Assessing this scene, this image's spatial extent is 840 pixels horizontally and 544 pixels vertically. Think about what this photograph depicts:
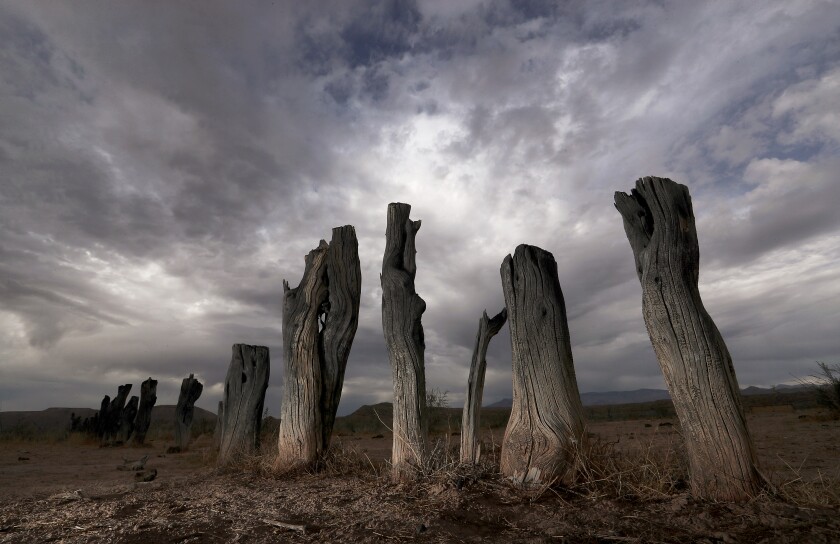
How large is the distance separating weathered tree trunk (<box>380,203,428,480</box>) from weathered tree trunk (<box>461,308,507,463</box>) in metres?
0.56

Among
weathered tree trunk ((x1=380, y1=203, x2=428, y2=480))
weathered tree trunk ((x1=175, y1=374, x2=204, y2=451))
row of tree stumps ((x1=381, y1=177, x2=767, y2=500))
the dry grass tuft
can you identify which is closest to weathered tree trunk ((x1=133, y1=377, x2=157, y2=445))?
weathered tree trunk ((x1=175, y1=374, x2=204, y2=451))

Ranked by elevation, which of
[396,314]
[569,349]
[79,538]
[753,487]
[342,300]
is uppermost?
[342,300]

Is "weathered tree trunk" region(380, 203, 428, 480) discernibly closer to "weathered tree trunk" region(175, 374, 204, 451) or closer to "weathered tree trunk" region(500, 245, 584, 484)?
"weathered tree trunk" region(500, 245, 584, 484)

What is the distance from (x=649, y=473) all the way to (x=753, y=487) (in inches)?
35.2

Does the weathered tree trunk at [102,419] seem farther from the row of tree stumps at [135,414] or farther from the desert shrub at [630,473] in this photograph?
the desert shrub at [630,473]

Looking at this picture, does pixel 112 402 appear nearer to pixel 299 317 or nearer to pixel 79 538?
pixel 299 317

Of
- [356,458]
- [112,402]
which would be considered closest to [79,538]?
[356,458]

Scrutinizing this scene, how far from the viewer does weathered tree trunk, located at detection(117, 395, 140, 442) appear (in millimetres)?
19328

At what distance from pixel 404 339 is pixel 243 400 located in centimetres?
492

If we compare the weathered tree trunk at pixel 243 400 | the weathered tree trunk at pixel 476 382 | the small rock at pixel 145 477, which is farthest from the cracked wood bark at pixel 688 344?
the small rock at pixel 145 477

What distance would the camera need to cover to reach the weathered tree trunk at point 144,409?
18.5 meters

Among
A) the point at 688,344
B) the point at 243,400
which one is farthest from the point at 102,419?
the point at 688,344

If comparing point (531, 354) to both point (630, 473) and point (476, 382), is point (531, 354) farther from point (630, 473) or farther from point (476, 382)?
point (630, 473)

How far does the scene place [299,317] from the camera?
28.0 ft
